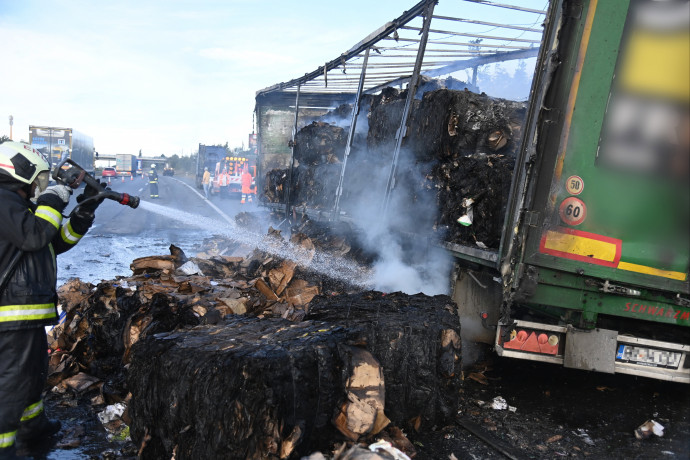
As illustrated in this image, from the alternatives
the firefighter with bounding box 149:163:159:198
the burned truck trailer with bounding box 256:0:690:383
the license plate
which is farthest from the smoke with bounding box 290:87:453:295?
the firefighter with bounding box 149:163:159:198

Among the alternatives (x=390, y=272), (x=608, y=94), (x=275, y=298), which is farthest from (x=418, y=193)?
(x=608, y=94)

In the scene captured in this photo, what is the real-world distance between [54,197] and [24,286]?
0.57 m

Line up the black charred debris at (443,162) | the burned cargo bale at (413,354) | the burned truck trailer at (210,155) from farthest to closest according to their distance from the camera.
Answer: the burned truck trailer at (210,155) → the black charred debris at (443,162) → the burned cargo bale at (413,354)

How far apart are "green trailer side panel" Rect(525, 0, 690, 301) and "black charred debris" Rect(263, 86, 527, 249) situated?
0.95 m

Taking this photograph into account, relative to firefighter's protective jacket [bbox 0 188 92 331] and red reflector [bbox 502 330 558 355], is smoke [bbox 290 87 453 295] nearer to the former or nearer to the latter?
red reflector [bbox 502 330 558 355]

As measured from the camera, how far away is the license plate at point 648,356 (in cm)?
367

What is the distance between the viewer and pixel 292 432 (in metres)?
2.49

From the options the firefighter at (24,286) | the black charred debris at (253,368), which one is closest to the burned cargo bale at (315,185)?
the black charred debris at (253,368)

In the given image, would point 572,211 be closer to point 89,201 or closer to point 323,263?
point 89,201

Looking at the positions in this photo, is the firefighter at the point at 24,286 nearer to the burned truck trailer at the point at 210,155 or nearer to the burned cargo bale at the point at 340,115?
the burned cargo bale at the point at 340,115

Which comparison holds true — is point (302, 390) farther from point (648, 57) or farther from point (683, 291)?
point (648, 57)

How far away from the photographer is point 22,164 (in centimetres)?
309

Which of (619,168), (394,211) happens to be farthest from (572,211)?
(394,211)

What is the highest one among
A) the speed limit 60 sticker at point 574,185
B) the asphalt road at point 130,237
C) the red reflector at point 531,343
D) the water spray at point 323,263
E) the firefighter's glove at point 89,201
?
the speed limit 60 sticker at point 574,185
